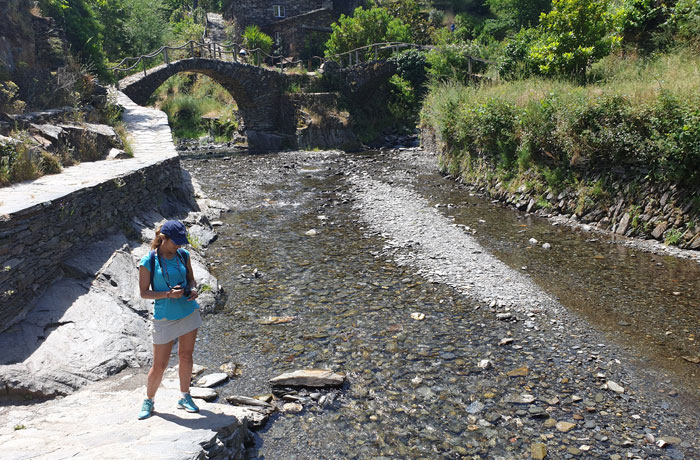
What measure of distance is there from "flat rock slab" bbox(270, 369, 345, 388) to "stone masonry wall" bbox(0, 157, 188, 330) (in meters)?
3.17

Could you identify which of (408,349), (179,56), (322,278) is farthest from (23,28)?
(179,56)

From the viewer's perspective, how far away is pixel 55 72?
13.9 m

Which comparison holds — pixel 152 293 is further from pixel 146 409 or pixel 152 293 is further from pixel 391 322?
pixel 391 322

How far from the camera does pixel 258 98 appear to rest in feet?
100

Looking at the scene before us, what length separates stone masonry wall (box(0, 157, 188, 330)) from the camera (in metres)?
5.46

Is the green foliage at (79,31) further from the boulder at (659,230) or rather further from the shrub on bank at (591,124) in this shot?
the boulder at (659,230)

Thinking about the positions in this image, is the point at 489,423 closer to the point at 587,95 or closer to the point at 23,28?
the point at 587,95

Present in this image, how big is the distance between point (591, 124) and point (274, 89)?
2333 centimetres

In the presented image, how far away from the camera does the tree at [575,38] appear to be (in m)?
14.6

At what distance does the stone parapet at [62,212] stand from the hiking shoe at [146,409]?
7.63ft

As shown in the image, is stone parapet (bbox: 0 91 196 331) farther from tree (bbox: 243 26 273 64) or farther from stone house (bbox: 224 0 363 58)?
stone house (bbox: 224 0 363 58)

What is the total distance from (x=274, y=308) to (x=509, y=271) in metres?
4.38

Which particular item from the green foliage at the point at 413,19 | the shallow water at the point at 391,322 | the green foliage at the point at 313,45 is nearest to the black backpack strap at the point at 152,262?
the shallow water at the point at 391,322

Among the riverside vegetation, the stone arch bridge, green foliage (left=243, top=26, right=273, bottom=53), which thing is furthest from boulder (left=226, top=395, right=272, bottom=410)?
green foliage (left=243, top=26, right=273, bottom=53)
